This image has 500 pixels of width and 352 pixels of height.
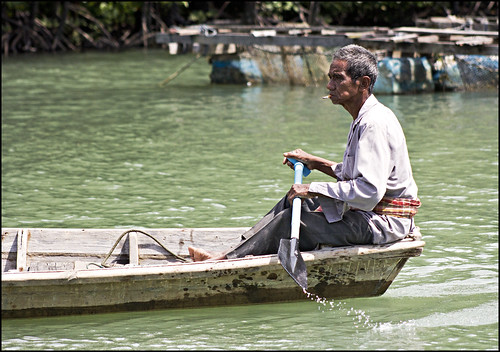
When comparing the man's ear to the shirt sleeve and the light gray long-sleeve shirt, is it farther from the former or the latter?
the shirt sleeve

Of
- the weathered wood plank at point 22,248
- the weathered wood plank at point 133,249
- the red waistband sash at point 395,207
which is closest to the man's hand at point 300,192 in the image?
the red waistband sash at point 395,207

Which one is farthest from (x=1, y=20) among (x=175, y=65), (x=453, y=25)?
(x=453, y=25)

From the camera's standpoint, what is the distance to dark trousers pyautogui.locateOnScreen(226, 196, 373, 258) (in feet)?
15.8

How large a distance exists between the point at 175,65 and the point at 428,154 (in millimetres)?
10986

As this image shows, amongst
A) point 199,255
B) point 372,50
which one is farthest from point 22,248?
point 372,50

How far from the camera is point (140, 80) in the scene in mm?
16844

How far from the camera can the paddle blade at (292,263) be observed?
4762 millimetres

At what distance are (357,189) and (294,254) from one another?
0.53 meters

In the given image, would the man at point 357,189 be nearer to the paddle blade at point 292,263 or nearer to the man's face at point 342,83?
the man's face at point 342,83

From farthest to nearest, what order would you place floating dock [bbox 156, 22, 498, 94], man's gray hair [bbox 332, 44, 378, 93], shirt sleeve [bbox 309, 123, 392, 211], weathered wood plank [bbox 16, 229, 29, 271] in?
floating dock [bbox 156, 22, 498, 94], weathered wood plank [bbox 16, 229, 29, 271], man's gray hair [bbox 332, 44, 378, 93], shirt sleeve [bbox 309, 123, 392, 211]

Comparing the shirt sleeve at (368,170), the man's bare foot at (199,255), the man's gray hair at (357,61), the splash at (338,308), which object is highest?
the man's gray hair at (357,61)

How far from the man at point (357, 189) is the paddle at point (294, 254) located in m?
0.09

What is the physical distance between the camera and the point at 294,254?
4734mm

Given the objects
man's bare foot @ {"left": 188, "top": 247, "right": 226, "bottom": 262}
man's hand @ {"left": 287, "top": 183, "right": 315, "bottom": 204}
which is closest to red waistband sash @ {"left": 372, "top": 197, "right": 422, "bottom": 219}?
man's hand @ {"left": 287, "top": 183, "right": 315, "bottom": 204}
